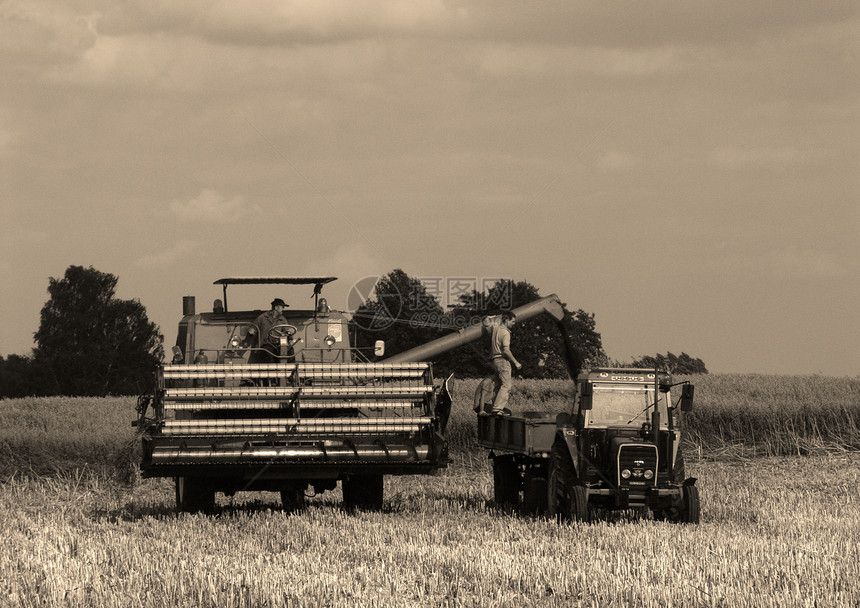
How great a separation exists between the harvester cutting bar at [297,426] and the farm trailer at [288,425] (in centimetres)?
1

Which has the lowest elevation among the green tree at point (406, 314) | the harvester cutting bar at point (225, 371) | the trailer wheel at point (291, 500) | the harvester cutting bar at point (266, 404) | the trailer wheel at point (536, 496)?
the trailer wheel at point (291, 500)

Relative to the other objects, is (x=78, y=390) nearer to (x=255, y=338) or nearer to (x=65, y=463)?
(x=65, y=463)

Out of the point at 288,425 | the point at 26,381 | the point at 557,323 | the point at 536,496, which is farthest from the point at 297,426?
the point at 26,381

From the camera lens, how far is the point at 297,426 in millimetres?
14969

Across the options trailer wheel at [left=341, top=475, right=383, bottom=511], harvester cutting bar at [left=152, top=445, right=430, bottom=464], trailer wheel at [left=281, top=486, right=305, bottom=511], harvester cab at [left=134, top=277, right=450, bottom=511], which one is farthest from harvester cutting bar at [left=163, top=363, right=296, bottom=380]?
trailer wheel at [left=281, top=486, right=305, bottom=511]

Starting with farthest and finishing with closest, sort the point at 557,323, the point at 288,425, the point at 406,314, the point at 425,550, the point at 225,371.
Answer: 1. the point at 406,314
2. the point at 557,323
3. the point at 225,371
4. the point at 288,425
5. the point at 425,550

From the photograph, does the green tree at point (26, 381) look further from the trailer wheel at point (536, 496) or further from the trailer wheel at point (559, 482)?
the trailer wheel at point (559, 482)

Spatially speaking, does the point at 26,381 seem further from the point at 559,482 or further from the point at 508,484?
the point at 559,482

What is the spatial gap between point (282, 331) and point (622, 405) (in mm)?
4489

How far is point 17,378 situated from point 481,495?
62265 mm

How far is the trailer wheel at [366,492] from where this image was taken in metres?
16.4

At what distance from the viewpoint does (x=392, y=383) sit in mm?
15477

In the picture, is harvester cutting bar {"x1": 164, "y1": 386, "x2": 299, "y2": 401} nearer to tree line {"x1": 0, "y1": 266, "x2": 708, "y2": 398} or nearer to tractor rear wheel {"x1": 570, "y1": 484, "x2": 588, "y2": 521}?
tractor rear wheel {"x1": 570, "y1": 484, "x2": 588, "y2": 521}

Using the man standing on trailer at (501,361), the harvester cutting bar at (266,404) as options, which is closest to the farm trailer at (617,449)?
the harvester cutting bar at (266,404)
